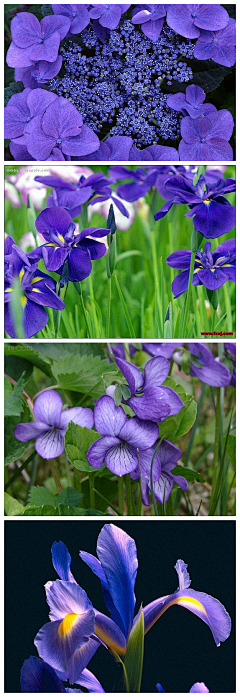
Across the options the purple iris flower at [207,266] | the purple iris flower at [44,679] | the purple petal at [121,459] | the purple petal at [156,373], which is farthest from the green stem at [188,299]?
the purple iris flower at [44,679]

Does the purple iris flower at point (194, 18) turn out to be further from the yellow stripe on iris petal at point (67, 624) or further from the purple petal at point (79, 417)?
the yellow stripe on iris petal at point (67, 624)

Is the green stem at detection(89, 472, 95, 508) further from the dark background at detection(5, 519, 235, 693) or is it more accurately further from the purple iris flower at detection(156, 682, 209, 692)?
the purple iris flower at detection(156, 682, 209, 692)

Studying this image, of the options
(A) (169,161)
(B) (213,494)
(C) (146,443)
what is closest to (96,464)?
(C) (146,443)

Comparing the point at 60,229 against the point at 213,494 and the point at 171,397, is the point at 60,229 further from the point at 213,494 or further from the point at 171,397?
the point at 213,494

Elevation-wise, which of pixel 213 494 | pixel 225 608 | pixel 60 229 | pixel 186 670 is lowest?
pixel 186 670

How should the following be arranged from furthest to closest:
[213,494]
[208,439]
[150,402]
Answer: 1. [208,439]
2. [213,494]
3. [150,402]

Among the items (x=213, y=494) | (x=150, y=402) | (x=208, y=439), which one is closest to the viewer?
(x=150, y=402)

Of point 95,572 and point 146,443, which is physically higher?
point 146,443

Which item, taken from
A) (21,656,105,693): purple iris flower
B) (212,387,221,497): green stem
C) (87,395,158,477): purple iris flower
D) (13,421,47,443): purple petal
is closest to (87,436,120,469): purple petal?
(87,395,158,477): purple iris flower
